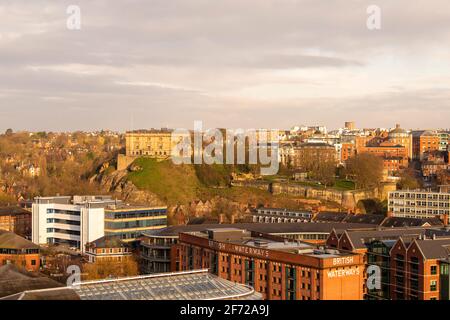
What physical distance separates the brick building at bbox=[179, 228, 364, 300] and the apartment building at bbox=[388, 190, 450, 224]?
22.3 m

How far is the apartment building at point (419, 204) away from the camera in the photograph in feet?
172

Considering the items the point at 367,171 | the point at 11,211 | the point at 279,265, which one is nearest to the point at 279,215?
the point at 367,171

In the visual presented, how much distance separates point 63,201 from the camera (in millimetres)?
49438

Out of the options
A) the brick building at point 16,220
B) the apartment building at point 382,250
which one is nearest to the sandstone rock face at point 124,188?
the brick building at point 16,220

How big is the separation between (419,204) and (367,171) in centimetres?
1513

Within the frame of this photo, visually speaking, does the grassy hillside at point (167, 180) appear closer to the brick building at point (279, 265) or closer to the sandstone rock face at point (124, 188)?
the sandstone rock face at point (124, 188)

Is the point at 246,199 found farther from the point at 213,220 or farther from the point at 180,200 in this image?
the point at 213,220

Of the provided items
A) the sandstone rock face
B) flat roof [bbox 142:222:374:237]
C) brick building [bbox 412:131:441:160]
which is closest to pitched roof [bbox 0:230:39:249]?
flat roof [bbox 142:222:374:237]

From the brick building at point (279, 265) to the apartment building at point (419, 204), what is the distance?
2234cm

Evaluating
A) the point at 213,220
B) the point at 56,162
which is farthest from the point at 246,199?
the point at 56,162

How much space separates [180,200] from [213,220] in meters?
15.8

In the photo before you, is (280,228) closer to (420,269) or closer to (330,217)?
(330,217)

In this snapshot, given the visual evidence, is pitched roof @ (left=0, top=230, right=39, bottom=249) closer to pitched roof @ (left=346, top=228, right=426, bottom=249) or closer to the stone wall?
pitched roof @ (left=346, top=228, right=426, bottom=249)

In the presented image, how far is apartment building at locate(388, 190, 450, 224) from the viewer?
5228 centimetres
